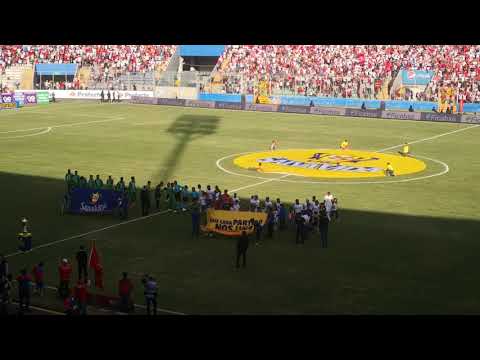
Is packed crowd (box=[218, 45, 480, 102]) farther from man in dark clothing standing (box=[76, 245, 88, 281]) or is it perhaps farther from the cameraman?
the cameraman

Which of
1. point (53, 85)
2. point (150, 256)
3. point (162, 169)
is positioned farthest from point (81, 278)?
point (53, 85)

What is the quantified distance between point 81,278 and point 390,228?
12.0 meters

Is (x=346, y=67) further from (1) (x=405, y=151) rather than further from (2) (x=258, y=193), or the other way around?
(2) (x=258, y=193)

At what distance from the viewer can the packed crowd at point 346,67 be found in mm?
72044

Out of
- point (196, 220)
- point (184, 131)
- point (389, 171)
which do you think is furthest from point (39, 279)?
point (184, 131)

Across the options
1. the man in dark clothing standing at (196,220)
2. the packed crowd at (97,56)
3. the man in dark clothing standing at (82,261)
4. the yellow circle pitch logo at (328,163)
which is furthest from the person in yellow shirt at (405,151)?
the packed crowd at (97,56)

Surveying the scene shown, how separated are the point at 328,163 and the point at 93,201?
54.2ft

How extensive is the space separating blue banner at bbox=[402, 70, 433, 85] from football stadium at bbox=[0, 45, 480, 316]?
11cm

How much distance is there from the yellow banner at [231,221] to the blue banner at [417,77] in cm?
5158

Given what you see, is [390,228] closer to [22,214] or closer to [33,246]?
[33,246]

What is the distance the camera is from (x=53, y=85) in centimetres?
8619

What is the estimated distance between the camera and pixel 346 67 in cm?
7862

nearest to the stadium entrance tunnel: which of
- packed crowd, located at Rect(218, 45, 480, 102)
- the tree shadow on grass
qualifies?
the tree shadow on grass

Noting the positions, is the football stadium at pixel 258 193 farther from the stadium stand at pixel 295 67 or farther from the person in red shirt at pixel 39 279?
the stadium stand at pixel 295 67
